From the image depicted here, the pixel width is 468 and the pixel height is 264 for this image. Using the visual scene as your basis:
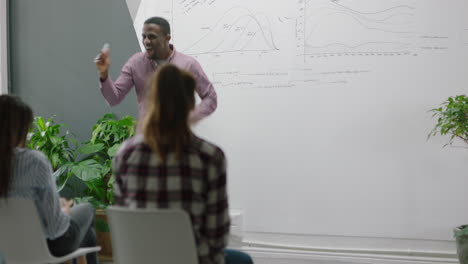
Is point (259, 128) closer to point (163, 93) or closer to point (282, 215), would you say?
point (282, 215)

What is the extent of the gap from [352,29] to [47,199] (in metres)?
2.27

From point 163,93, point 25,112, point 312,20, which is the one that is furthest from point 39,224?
point 312,20

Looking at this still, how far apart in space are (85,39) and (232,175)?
5.25ft

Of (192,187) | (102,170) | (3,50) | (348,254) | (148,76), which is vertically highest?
(3,50)

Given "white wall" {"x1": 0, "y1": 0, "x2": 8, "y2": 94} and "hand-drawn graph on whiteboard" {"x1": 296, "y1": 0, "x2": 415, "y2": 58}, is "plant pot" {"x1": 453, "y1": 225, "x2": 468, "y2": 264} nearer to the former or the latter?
"hand-drawn graph on whiteboard" {"x1": 296, "y1": 0, "x2": 415, "y2": 58}

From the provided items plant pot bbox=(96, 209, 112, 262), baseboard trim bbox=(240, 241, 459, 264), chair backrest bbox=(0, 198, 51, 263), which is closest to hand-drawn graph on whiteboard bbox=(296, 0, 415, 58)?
baseboard trim bbox=(240, 241, 459, 264)

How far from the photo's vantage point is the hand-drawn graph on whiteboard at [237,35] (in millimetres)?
3701

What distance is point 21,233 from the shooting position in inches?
77.4

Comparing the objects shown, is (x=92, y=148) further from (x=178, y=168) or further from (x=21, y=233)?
(x=178, y=168)

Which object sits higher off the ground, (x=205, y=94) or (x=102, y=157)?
(x=205, y=94)

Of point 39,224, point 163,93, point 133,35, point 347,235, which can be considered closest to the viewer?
point 163,93

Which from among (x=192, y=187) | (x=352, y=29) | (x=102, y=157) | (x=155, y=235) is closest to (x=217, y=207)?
(x=192, y=187)

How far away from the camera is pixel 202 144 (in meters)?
1.66

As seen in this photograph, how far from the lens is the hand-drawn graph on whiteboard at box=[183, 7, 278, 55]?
370 cm
